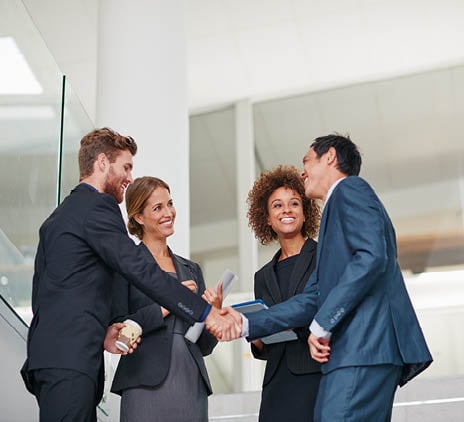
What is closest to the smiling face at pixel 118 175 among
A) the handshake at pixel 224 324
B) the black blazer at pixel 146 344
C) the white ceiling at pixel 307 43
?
the black blazer at pixel 146 344

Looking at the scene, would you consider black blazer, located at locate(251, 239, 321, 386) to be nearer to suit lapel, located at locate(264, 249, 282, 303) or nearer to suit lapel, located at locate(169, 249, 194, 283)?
suit lapel, located at locate(264, 249, 282, 303)

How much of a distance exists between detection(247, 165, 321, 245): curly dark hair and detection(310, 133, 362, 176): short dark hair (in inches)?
29.9

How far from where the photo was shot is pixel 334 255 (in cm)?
334

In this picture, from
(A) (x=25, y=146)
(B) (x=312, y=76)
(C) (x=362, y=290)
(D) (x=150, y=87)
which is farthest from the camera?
(B) (x=312, y=76)

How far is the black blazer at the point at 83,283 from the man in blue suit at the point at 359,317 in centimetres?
63

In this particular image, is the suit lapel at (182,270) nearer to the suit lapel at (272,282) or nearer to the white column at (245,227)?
the suit lapel at (272,282)

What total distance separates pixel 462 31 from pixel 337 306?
26.3 ft

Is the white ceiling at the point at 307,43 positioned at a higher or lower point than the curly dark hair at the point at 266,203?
higher

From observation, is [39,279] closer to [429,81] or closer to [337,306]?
[337,306]

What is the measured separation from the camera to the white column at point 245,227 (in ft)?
34.0

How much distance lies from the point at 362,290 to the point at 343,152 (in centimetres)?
76

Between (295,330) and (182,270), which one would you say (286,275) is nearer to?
(295,330)

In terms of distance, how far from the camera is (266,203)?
4.55 m

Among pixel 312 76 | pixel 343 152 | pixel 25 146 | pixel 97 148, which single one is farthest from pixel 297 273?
pixel 312 76
